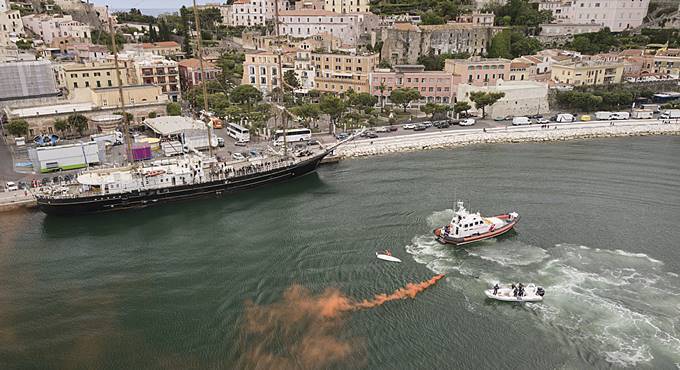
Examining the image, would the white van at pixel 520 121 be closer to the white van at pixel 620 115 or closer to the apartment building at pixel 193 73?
the white van at pixel 620 115

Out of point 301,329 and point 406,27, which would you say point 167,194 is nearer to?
point 301,329

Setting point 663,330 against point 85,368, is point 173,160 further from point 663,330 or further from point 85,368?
point 663,330

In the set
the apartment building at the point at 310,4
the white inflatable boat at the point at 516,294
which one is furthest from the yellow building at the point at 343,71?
the white inflatable boat at the point at 516,294

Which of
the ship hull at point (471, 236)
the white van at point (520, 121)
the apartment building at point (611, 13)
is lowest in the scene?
the ship hull at point (471, 236)

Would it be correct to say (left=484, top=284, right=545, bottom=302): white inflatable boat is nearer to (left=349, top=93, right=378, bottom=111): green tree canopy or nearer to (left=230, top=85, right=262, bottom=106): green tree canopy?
(left=349, top=93, right=378, bottom=111): green tree canopy

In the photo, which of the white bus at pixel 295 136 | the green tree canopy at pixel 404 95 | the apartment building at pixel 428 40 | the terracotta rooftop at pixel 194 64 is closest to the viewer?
the white bus at pixel 295 136

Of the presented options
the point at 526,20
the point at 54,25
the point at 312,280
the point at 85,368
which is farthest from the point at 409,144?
the point at 54,25

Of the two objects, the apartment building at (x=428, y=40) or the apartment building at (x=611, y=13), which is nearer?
the apartment building at (x=428, y=40)
